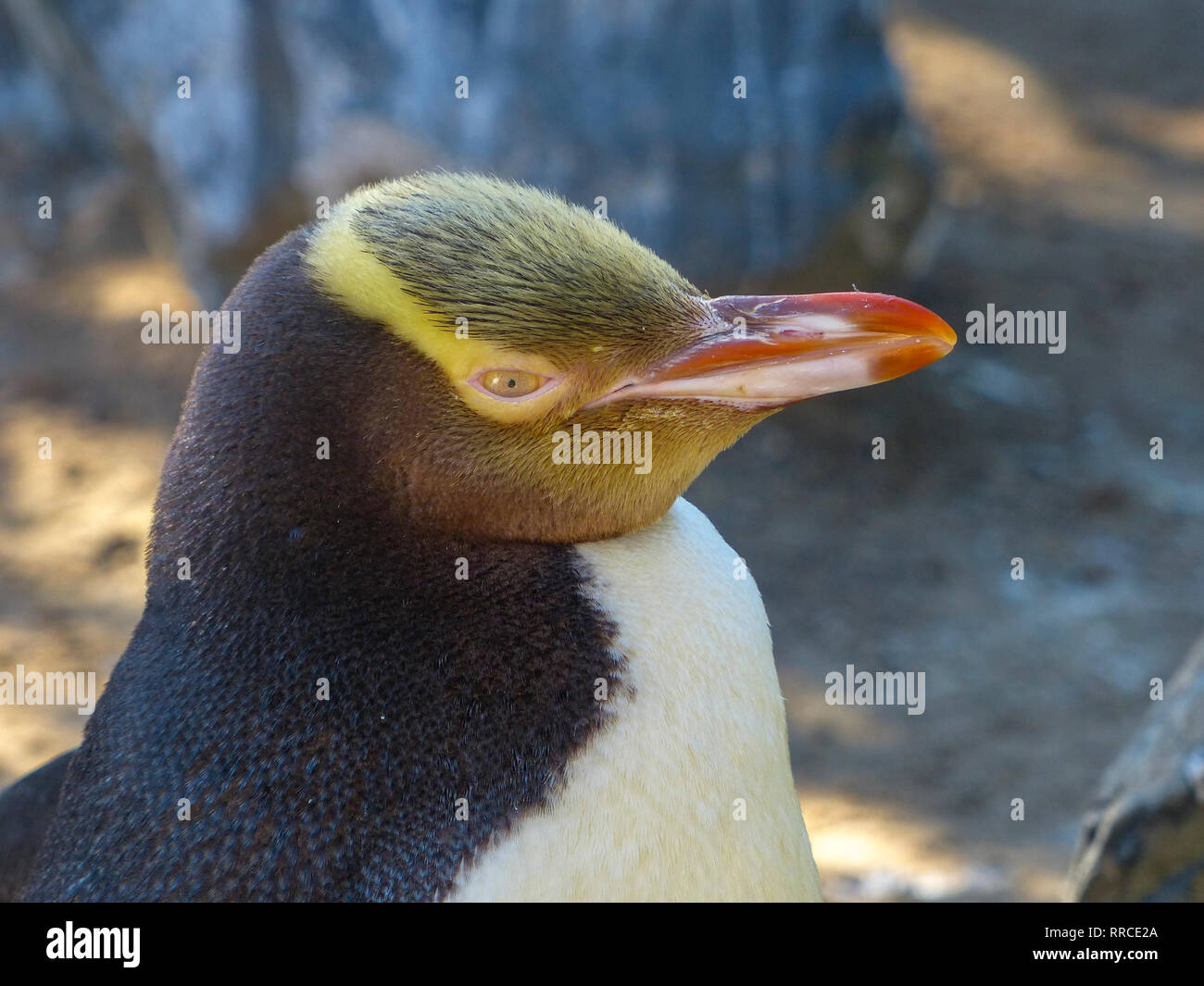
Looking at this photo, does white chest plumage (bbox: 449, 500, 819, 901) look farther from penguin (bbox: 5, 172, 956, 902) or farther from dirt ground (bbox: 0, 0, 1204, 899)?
dirt ground (bbox: 0, 0, 1204, 899)

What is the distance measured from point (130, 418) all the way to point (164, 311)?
2.89 ft

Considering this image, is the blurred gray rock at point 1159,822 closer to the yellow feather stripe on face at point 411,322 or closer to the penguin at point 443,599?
the penguin at point 443,599

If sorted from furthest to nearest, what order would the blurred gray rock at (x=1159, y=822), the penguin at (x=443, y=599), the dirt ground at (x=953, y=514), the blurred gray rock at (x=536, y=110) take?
the blurred gray rock at (x=536, y=110)
the dirt ground at (x=953, y=514)
the blurred gray rock at (x=1159, y=822)
the penguin at (x=443, y=599)

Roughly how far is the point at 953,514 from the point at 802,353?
4185 millimetres

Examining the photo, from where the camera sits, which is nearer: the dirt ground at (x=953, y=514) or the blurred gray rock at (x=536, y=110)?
the dirt ground at (x=953, y=514)

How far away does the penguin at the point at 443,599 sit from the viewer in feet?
5.32

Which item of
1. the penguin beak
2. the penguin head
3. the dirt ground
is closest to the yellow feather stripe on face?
the penguin head

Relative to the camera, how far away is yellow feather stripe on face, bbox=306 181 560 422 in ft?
5.41

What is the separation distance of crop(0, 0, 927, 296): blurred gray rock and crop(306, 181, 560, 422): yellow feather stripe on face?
3.73m

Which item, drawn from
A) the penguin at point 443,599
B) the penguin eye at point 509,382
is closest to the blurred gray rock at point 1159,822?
the penguin at point 443,599

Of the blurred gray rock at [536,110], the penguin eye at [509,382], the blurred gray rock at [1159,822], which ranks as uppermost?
the blurred gray rock at [536,110]

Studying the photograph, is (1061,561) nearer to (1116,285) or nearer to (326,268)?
(1116,285)

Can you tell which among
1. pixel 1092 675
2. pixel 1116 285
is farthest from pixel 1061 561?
pixel 1116 285
